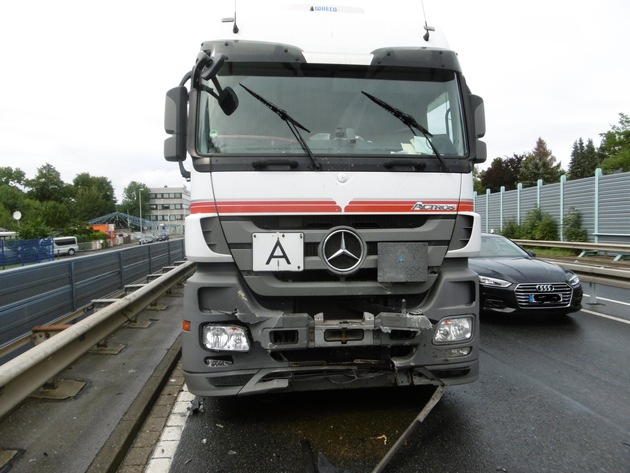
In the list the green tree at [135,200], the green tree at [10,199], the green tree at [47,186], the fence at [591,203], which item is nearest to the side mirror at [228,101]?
the fence at [591,203]

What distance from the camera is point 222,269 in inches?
126

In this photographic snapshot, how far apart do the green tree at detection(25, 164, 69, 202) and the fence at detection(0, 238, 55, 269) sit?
93904 mm

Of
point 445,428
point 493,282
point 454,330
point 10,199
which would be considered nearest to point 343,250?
point 454,330

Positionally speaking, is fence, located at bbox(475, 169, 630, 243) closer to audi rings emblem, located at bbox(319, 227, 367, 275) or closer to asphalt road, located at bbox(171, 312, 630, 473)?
asphalt road, located at bbox(171, 312, 630, 473)

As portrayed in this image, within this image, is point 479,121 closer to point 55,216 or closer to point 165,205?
point 55,216

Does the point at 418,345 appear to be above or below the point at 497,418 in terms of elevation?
above

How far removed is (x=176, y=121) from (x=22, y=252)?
34348mm

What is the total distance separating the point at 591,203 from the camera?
18.3 meters

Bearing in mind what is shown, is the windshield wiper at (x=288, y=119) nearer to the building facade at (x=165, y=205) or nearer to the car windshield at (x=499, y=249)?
the car windshield at (x=499, y=249)

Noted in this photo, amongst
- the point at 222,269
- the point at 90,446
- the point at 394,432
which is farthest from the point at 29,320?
the point at 394,432

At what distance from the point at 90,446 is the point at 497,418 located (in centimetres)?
311

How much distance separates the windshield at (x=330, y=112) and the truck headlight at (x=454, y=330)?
1.32 meters

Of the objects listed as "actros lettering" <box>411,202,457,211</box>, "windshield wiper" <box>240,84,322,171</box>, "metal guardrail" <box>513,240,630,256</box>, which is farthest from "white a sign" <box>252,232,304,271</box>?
"metal guardrail" <box>513,240,630,256</box>

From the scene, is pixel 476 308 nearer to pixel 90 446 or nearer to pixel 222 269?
pixel 222 269
